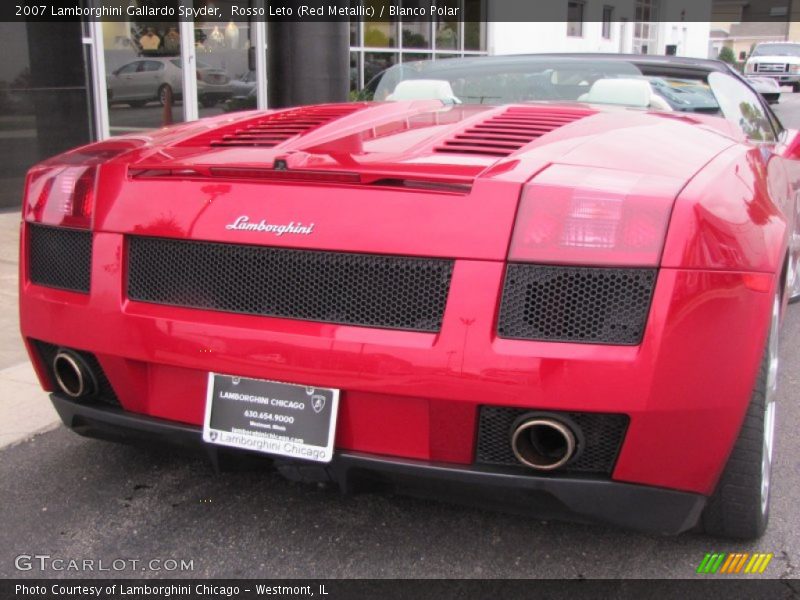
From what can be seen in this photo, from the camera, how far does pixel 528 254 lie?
1.91 metres

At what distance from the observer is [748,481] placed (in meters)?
2.24

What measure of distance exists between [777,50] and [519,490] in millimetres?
32594

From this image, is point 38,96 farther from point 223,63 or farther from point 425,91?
point 425,91

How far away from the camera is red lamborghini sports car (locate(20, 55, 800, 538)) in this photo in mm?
1880

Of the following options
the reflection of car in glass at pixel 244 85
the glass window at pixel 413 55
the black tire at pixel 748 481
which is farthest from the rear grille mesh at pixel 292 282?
the glass window at pixel 413 55

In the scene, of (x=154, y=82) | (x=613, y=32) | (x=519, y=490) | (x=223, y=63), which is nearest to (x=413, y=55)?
(x=223, y=63)

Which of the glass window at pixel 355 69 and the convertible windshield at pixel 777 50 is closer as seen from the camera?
the glass window at pixel 355 69

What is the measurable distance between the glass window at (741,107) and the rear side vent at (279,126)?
5.53 ft

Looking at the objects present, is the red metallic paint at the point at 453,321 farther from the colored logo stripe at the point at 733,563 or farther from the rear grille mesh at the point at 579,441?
the colored logo stripe at the point at 733,563

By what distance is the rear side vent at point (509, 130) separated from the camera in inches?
90.7

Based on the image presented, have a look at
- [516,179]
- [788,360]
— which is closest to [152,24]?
[788,360]

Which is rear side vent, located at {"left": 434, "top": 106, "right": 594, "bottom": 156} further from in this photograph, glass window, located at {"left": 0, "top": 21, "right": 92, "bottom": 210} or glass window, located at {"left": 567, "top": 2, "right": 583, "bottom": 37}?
A: glass window, located at {"left": 567, "top": 2, "right": 583, "bottom": 37}

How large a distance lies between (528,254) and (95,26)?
843 cm
